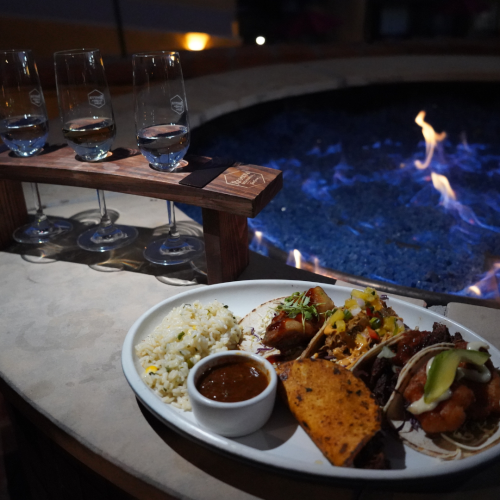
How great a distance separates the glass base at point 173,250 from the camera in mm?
2141

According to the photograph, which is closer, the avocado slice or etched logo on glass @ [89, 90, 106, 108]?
the avocado slice

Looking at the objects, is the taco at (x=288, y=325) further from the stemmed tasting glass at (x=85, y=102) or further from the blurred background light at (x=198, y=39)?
the blurred background light at (x=198, y=39)

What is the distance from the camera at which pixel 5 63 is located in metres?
2.00

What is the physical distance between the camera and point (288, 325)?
1449 millimetres

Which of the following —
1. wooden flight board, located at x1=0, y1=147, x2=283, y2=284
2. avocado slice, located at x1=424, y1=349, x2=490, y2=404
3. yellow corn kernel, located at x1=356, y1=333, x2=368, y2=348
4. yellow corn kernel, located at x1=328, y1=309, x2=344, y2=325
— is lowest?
yellow corn kernel, located at x1=356, y1=333, x2=368, y2=348

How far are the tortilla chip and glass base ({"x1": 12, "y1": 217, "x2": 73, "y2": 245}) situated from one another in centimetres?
151

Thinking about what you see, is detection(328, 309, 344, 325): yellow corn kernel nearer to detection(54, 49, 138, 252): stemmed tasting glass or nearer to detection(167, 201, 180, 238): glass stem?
detection(167, 201, 180, 238): glass stem

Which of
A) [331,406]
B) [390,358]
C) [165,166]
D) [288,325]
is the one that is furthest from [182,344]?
[165,166]

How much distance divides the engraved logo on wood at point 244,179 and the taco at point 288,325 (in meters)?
0.43

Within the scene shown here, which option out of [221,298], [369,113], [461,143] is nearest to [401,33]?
[369,113]

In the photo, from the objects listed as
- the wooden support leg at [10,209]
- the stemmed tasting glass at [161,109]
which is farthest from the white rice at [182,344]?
the wooden support leg at [10,209]

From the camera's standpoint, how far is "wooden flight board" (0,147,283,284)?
173 cm

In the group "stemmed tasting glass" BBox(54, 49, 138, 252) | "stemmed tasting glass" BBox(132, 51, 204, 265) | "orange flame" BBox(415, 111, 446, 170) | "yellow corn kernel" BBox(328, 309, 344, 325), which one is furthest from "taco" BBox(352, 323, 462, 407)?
"orange flame" BBox(415, 111, 446, 170)

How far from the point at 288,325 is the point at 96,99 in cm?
112
